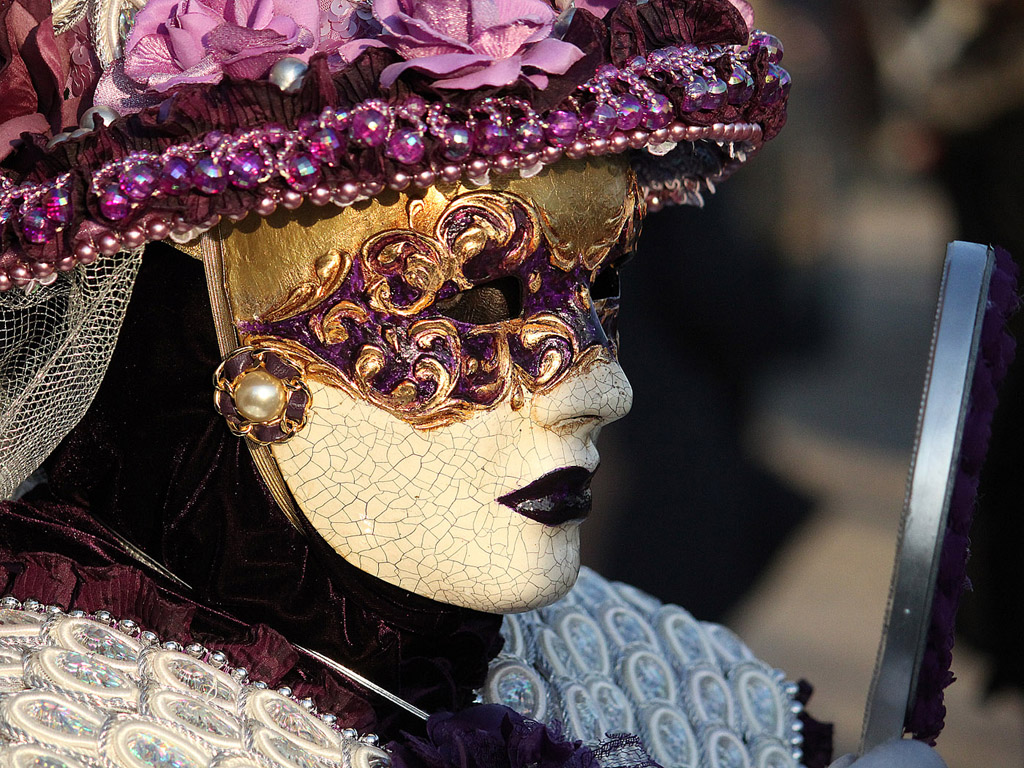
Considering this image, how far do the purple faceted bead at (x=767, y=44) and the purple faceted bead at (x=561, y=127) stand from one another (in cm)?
28

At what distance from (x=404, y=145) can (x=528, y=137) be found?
0.13 metres

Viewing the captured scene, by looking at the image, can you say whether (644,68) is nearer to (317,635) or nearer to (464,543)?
(464,543)

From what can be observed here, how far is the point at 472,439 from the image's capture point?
1.30 metres

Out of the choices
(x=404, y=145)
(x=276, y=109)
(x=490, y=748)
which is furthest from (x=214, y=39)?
(x=490, y=748)

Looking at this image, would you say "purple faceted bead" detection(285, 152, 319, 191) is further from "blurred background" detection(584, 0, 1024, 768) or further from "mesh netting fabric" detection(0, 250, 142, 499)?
"blurred background" detection(584, 0, 1024, 768)

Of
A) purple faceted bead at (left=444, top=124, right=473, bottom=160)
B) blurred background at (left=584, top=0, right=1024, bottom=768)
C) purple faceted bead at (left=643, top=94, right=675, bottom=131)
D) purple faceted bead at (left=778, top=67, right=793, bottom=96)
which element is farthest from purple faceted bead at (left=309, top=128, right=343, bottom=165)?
blurred background at (left=584, top=0, right=1024, bottom=768)

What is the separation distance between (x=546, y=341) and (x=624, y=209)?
0.20m

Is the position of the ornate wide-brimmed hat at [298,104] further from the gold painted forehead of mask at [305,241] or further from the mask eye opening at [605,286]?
the mask eye opening at [605,286]

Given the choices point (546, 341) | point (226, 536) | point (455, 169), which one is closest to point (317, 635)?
point (226, 536)

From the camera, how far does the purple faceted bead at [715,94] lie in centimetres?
126

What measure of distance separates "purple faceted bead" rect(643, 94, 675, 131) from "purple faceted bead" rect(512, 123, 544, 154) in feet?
0.40

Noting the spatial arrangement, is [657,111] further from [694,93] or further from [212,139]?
[212,139]

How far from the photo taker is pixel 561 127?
3.87 feet

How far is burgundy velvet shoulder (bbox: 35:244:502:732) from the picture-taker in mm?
1317
